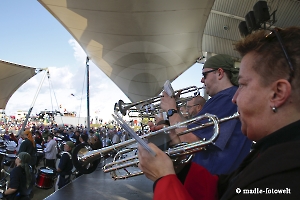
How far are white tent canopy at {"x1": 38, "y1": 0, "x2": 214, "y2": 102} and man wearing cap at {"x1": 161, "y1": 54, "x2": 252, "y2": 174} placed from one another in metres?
8.11

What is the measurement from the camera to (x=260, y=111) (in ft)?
3.18

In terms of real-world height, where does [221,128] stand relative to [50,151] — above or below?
below

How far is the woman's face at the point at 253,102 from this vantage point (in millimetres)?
953

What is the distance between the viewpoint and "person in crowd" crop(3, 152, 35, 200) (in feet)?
17.2

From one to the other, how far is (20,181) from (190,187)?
4.98 meters

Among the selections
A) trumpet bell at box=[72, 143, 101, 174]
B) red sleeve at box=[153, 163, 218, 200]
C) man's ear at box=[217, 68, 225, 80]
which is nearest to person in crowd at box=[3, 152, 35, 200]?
trumpet bell at box=[72, 143, 101, 174]

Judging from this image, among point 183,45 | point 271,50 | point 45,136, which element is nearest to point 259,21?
point 271,50

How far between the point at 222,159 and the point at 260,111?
3.41ft

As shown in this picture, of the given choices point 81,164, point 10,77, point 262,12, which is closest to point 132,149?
point 81,164

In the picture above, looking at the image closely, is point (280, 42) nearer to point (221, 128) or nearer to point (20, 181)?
point (221, 128)

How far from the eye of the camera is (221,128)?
6.43 feet

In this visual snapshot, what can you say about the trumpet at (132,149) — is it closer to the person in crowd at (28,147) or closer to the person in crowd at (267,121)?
the person in crowd at (267,121)

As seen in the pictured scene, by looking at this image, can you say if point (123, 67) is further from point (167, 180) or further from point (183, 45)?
point (167, 180)

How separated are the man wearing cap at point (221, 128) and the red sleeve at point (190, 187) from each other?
339mm
